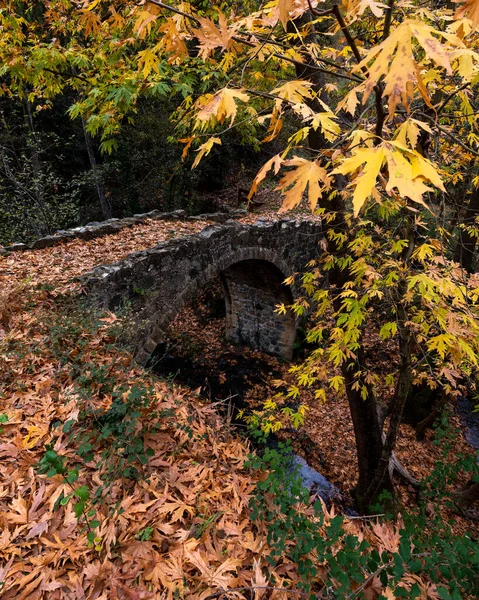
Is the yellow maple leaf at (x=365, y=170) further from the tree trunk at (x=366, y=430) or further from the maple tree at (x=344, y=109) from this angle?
the tree trunk at (x=366, y=430)

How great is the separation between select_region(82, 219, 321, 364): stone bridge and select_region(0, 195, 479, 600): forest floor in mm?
1277

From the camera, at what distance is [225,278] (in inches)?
434

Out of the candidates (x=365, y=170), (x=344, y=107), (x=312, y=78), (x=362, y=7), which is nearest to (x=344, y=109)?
(x=344, y=107)

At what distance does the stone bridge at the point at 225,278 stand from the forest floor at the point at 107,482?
50.3 inches

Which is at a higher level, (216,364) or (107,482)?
(107,482)

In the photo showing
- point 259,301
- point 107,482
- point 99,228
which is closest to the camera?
point 107,482

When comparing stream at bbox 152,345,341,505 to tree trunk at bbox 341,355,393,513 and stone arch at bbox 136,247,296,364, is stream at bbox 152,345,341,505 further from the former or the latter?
tree trunk at bbox 341,355,393,513

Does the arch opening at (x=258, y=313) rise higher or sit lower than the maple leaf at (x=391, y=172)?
lower

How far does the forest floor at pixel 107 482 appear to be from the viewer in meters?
1.67

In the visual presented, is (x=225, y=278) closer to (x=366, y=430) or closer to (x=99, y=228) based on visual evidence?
(x=99, y=228)

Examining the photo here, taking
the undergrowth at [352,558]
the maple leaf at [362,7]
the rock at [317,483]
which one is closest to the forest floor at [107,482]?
the undergrowth at [352,558]

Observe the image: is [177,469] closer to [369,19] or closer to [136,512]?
[136,512]

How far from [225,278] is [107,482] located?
916 cm

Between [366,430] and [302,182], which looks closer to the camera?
[302,182]
